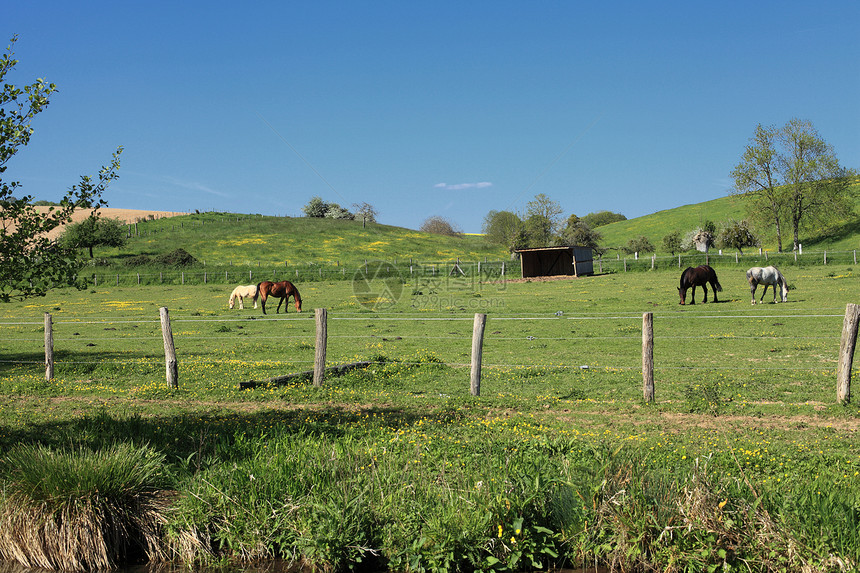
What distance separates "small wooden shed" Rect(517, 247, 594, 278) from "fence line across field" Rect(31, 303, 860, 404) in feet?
121

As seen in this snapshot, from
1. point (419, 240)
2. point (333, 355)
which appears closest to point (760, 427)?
point (333, 355)

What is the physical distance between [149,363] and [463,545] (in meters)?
12.8

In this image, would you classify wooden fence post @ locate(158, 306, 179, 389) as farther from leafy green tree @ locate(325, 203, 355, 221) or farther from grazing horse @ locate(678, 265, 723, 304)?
leafy green tree @ locate(325, 203, 355, 221)

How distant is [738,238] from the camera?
217 ft

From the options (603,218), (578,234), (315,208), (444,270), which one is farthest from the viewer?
(603,218)

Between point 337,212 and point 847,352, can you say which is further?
point 337,212

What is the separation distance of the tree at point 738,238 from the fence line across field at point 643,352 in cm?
6118

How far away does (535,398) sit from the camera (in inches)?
434

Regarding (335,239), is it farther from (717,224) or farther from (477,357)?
(477,357)

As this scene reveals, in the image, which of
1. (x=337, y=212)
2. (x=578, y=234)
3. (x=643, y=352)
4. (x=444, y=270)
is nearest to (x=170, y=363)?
(x=643, y=352)

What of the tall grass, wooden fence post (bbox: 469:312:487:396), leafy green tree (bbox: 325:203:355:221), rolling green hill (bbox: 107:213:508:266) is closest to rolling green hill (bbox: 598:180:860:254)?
rolling green hill (bbox: 107:213:508:266)

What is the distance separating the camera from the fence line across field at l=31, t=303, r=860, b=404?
32.7 feet

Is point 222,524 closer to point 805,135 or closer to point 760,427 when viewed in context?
point 760,427

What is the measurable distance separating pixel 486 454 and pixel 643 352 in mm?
4597
